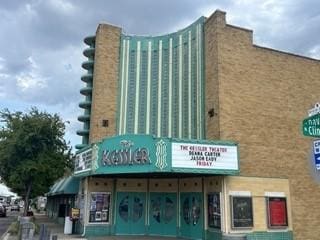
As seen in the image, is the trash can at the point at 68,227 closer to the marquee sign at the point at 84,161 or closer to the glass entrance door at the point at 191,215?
the marquee sign at the point at 84,161

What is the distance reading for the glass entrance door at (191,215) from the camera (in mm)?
21438

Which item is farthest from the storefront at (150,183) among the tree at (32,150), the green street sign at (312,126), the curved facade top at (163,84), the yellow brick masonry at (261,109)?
the green street sign at (312,126)

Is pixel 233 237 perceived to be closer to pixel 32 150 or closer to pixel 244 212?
pixel 244 212

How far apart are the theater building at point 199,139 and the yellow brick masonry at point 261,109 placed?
6 cm

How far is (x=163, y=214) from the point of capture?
23531mm

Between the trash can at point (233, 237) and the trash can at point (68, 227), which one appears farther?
the trash can at point (68, 227)

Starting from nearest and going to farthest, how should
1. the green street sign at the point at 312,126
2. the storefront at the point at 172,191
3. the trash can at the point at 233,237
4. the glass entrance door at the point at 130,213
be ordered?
the green street sign at the point at 312,126, the storefront at the point at 172,191, the trash can at the point at 233,237, the glass entrance door at the point at 130,213

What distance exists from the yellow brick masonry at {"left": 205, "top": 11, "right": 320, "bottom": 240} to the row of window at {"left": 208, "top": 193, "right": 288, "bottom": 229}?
1.10 m

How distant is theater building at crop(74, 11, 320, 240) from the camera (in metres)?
19.9

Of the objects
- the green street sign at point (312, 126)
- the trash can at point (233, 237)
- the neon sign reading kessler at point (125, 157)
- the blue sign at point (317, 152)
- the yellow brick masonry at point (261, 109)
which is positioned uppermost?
the yellow brick masonry at point (261, 109)

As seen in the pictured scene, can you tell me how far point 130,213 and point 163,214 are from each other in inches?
77.2

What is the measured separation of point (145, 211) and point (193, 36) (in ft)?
36.3

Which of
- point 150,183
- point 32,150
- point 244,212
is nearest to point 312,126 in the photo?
point 244,212

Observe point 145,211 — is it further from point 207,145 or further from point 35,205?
point 35,205
